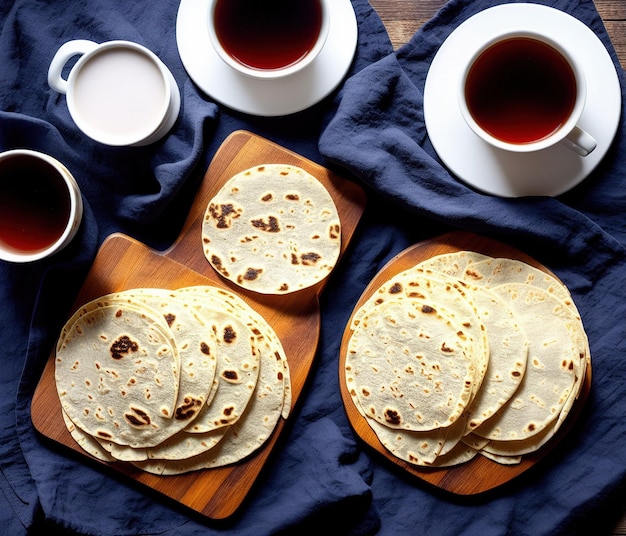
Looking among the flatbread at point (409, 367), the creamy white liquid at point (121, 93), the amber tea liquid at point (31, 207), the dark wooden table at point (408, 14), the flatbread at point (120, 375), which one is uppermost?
the dark wooden table at point (408, 14)

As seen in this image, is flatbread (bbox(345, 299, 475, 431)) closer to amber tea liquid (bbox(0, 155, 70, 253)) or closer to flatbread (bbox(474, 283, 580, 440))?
flatbread (bbox(474, 283, 580, 440))

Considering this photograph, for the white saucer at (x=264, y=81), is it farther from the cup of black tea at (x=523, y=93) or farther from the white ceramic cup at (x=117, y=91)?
the cup of black tea at (x=523, y=93)

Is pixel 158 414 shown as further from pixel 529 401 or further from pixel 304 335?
pixel 529 401

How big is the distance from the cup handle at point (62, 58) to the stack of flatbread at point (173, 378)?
519mm

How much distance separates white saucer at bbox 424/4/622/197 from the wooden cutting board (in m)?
0.26

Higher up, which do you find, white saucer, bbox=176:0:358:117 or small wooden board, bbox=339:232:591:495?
white saucer, bbox=176:0:358:117

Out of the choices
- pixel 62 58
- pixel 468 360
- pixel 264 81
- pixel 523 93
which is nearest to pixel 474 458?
pixel 468 360

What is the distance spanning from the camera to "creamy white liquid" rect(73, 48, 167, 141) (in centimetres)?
167

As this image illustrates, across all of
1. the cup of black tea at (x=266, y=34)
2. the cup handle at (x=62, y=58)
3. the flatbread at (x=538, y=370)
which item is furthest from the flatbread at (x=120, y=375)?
the flatbread at (x=538, y=370)

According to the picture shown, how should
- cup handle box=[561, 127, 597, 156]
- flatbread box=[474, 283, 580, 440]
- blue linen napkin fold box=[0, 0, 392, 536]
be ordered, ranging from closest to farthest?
cup handle box=[561, 127, 597, 156] → flatbread box=[474, 283, 580, 440] → blue linen napkin fold box=[0, 0, 392, 536]

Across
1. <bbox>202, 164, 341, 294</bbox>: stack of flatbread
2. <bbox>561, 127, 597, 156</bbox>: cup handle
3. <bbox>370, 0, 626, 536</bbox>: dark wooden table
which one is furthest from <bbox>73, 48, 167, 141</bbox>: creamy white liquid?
<bbox>561, 127, 597, 156</bbox>: cup handle

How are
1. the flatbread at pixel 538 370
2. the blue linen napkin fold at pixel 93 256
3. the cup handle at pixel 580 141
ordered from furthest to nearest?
the blue linen napkin fold at pixel 93 256
the flatbread at pixel 538 370
the cup handle at pixel 580 141

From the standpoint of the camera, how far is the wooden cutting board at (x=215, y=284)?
1719 millimetres

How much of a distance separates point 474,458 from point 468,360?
0.26 m
